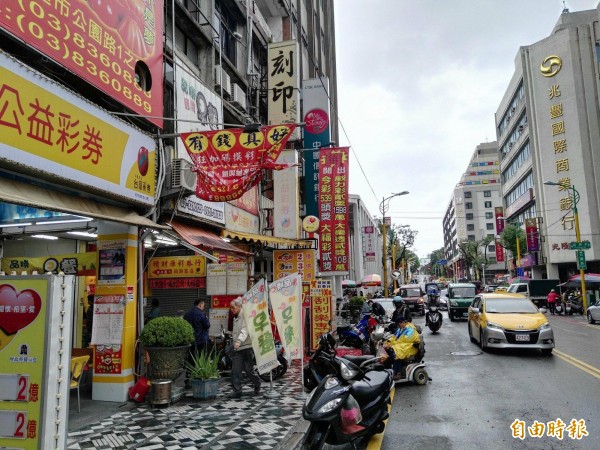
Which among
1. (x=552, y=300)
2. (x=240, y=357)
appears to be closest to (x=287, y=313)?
(x=240, y=357)

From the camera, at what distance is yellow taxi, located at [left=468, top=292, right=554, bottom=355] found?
1142 cm

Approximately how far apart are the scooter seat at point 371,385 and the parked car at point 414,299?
22.8 m

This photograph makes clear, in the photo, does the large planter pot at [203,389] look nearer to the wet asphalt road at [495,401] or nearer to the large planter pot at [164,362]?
the large planter pot at [164,362]

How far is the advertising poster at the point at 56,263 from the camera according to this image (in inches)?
424

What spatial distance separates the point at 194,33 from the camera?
1420cm

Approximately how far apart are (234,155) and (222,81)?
851 cm

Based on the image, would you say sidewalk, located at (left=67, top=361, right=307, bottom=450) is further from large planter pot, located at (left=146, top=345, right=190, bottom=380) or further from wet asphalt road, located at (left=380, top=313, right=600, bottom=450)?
wet asphalt road, located at (left=380, top=313, right=600, bottom=450)

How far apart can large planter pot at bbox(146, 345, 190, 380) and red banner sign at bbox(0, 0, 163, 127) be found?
4539 mm

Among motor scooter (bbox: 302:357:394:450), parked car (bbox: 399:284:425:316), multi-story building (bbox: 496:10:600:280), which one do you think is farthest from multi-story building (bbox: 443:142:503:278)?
motor scooter (bbox: 302:357:394:450)

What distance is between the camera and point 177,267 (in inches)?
526

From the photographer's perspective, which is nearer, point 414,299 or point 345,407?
point 345,407

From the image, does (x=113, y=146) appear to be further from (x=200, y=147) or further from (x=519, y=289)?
(x=519, y=289)

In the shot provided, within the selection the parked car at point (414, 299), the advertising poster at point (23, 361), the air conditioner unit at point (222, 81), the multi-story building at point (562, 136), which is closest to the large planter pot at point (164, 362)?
the advertising poster at point (23, 361)

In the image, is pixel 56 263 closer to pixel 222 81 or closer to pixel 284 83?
pixel 222 81
